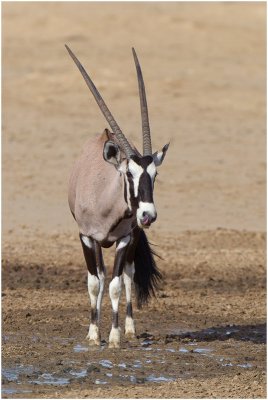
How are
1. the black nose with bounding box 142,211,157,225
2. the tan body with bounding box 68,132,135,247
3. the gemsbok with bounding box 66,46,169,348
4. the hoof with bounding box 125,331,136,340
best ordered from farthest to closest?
1. the hoof with bounding box 125,331,136,340
2. the tan body with bounding box 68,132,135,247
3. the gemsbok with bounding box 66,46,169,348
4. the black nose with bounding box 142,211,157,225

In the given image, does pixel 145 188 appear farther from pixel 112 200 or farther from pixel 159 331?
pixel 159 331

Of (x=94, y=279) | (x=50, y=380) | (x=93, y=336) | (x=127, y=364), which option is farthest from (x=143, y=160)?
(x=50, y=380)

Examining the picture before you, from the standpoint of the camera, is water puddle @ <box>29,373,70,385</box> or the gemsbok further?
the gemsbok

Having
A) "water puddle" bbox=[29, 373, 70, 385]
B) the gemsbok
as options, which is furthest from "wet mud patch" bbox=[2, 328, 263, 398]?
the gemsbok

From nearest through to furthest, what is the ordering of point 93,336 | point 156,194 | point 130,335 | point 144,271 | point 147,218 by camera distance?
point 147,218, point 93,336, point 130,335, point 144,271, point 156,194

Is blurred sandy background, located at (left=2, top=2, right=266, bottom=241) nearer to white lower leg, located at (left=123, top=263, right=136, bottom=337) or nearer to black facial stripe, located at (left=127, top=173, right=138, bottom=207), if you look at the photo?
white lower leg, located at (left=123, top=263, right=136, bottom=337)

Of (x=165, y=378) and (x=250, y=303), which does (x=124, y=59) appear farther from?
(x=165, y=378)

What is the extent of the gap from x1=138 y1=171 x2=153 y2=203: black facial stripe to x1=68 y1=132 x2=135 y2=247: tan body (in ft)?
1.53

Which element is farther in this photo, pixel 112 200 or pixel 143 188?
pixel 112 200

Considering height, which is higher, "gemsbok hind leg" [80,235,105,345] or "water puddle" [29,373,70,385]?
"gemsbok hind leg" [80,235,105,345]

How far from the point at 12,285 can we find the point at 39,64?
1282 cm

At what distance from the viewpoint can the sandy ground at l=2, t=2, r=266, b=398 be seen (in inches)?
304

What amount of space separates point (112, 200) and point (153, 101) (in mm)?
12466

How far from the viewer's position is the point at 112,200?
27.0 ft
